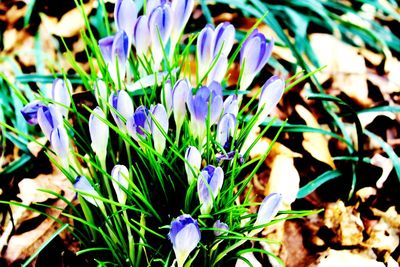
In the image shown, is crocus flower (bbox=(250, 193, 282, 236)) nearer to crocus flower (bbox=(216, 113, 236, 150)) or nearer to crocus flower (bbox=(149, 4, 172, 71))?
crocus flower (bbox=(216, 113, 236, 150))

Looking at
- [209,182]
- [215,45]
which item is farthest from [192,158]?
[215,45]

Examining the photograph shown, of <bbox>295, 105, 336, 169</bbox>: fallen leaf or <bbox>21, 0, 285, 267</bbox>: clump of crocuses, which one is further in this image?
<bbox>295, 105, 336, 169</bbox>: fallen leaf

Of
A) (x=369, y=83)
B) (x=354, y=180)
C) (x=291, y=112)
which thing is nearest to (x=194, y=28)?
(x=291, y=112)

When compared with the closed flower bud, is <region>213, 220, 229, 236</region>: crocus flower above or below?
below

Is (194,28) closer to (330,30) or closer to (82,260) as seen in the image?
(330,30)

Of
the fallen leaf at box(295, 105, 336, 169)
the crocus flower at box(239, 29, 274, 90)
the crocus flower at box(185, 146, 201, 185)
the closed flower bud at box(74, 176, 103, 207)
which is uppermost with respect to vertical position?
the crocus flower at box(239, 29, 274, 90)

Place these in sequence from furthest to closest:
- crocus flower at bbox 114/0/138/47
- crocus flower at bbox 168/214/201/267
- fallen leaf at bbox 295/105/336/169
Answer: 1. fallen leaf at bbox 295/105/336/169
2. crocus flower at bbox 114/0/138/47
3. crocus flower at bbox 168/214/201/267

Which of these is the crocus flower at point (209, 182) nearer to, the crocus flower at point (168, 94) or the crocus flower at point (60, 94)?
the crocus flower at point (168, 94)

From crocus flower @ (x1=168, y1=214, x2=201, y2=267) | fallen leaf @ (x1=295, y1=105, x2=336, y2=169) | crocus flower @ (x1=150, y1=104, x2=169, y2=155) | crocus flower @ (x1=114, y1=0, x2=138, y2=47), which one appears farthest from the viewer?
fallen leaf @ (x1=295, y1=105, x2=336, y2=169)

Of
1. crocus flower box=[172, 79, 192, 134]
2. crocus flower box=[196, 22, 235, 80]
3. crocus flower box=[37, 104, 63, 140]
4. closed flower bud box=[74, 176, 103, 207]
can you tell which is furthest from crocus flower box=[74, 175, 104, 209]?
crocus flower box=[196, 22, 235, 80]
